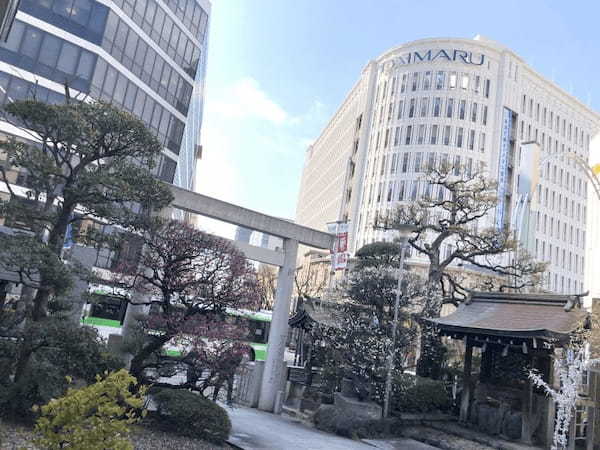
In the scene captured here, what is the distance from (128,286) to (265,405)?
26.4 feet

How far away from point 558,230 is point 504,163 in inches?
608

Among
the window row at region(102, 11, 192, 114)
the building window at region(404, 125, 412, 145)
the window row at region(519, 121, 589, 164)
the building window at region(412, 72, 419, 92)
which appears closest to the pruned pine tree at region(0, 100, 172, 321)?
the window row at region(102, 11, 192, 114)

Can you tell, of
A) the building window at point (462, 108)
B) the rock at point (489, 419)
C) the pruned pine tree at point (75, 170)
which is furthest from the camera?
the building window at point (462, 108)

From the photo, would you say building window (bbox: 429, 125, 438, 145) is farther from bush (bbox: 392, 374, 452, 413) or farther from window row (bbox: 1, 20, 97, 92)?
bush (bbox: 392, 374, 452, 413)

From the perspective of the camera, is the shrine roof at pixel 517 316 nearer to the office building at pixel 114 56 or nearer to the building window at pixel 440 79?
the office building at pixel 114 56

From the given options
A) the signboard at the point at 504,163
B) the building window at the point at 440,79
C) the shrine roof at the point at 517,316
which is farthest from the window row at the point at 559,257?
the shrine roof at the point at 517,316

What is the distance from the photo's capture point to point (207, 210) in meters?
15.3

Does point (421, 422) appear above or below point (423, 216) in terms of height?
below

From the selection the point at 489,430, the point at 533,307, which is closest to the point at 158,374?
the point at 489,430

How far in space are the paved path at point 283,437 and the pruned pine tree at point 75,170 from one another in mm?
5820

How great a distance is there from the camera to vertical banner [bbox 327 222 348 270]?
18250mm

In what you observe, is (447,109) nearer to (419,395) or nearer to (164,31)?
(164,31)

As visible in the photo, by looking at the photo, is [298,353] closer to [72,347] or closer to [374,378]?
[374,378]

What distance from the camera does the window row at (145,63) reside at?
28.1m
